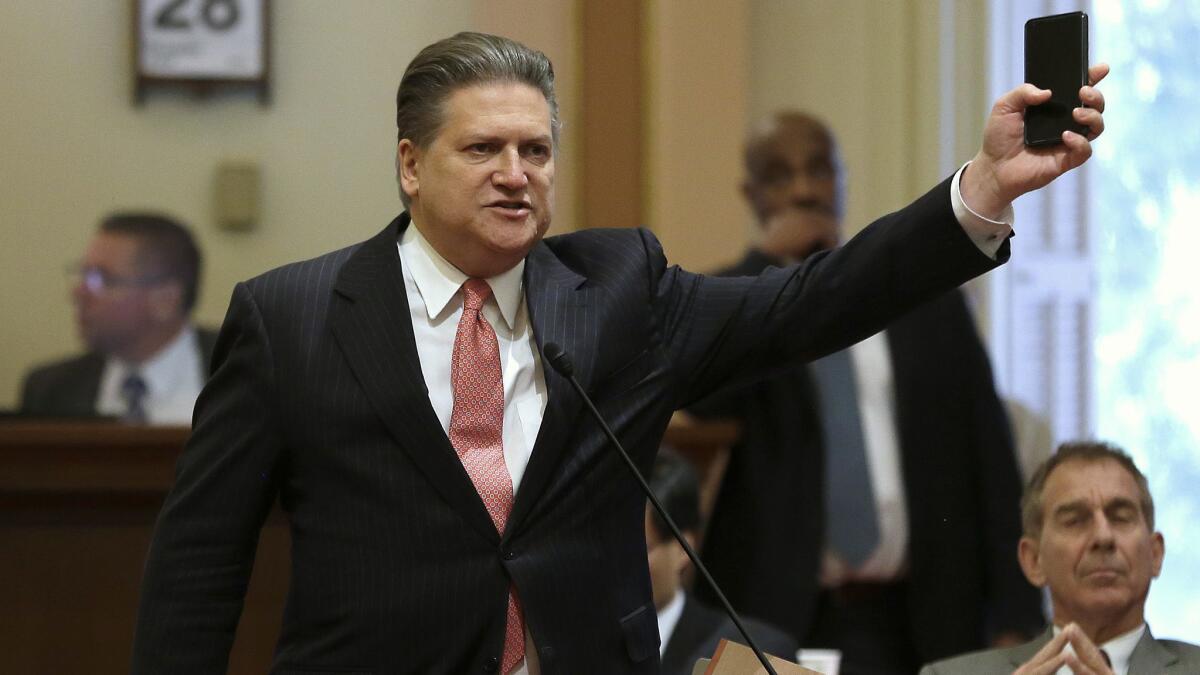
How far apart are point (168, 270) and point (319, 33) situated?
0.76 meters

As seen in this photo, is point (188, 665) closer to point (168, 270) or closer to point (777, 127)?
point (777, 127)

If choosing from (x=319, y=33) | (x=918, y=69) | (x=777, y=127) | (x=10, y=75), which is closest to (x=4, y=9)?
(x=10, y=75)

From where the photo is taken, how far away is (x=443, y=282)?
2.04 m

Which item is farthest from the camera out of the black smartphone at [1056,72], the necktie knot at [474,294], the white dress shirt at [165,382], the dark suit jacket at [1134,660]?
the white dress shirt at [165,382]

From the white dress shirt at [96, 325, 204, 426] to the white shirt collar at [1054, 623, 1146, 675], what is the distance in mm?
2600

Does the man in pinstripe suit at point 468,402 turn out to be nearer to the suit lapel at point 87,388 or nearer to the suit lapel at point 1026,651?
the suit lapel at point 1026,651

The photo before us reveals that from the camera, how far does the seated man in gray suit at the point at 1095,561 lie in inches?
98.7

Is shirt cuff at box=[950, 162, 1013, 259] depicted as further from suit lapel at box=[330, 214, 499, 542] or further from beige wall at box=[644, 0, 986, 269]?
beige wall at box=[644, 0, 986, 269]

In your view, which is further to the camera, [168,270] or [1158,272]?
[1158,272]

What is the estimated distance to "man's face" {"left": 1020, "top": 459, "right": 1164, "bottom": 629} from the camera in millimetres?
2553

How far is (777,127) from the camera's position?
401 cm

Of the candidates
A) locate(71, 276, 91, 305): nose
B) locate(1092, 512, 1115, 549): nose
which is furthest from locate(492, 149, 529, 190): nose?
locate(71, 276, 91, 305): nose

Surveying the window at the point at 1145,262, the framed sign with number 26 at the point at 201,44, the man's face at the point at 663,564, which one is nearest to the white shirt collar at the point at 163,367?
the framed sign with number 26 at the point at 201,44

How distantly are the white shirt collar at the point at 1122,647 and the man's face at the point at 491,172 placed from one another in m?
1.09
